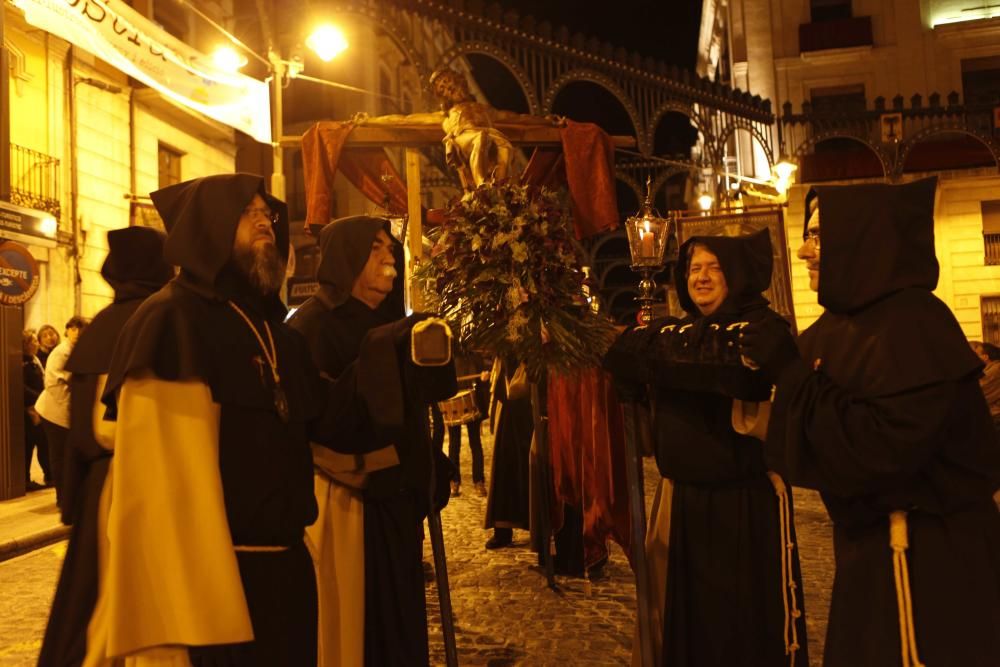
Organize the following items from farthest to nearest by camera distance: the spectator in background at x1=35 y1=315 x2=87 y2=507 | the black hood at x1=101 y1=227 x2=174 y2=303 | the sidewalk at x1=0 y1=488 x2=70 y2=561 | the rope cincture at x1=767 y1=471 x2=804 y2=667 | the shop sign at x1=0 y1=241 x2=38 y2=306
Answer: the shop sign at x1=0 y1=241 x2=38 y2=306 → the sidewalk at x1=0 y1=488 x2=70 y2=561 → the spectator in background at x1=35 y1=315 x2=87 y2=507 → the black hood at x1=101 y1=227 x2=174 y2=303 → the rope cincture at x1=767 y1=471 x2=804 y2=667

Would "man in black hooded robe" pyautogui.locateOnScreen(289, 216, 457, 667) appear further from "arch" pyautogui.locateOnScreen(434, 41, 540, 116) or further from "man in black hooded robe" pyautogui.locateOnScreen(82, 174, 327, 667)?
"arch" pyautogui.locateOnScreen(434, 41, 540, 116)

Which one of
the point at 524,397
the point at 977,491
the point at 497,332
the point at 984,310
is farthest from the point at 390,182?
the point at 984,310

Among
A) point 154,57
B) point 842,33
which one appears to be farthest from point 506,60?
point 842,33

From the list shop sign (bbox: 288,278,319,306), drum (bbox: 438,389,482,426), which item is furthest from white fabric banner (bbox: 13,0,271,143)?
drum (bbox: 438,389,482,426)

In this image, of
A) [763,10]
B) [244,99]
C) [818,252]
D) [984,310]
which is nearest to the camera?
[818,252]

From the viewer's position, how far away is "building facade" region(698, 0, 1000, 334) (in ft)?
80.1

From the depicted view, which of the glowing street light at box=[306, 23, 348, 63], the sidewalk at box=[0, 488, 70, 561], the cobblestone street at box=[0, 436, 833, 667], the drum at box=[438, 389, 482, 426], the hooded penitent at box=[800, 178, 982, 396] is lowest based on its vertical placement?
the cobblestone street at box=[0, 436, 833, 667]

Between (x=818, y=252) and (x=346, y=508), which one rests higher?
(x=818, y=252)

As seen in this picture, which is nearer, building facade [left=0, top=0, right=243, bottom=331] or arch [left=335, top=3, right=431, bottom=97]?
arch [left=335, top=3, right=431, bottom=97]

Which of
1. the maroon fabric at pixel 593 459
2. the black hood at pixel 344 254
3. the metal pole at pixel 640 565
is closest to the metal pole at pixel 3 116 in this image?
the maroon fabric at pixel 593 459

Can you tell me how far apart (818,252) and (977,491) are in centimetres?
98

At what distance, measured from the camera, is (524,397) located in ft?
26.7

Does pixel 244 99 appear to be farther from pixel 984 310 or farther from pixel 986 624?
pixel 984 310

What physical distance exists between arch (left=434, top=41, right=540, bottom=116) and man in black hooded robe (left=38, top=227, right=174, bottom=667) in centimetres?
359
